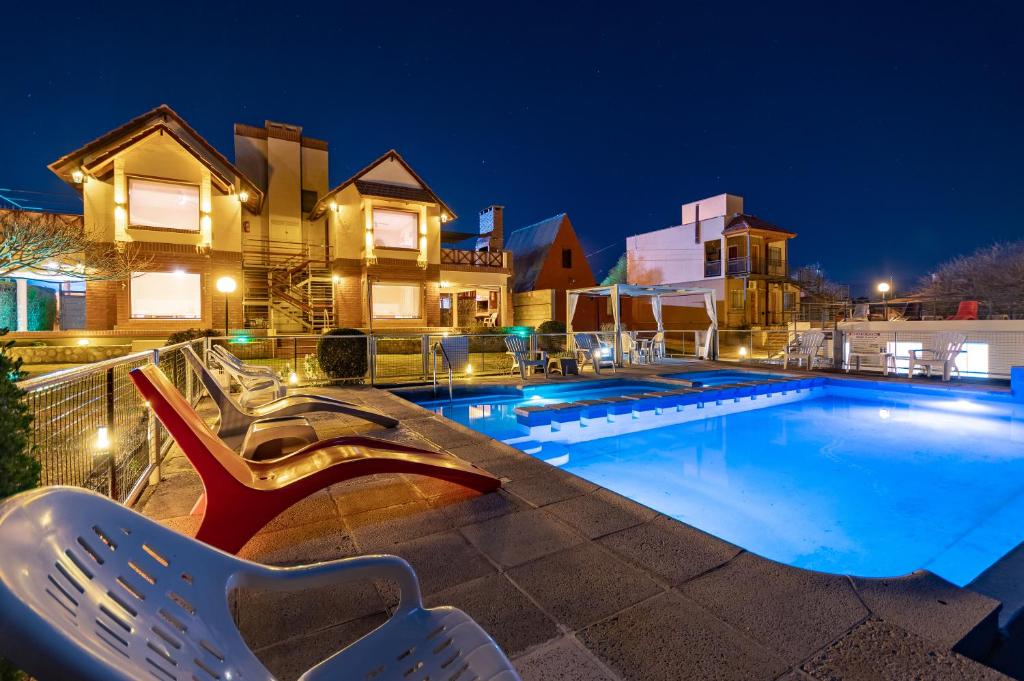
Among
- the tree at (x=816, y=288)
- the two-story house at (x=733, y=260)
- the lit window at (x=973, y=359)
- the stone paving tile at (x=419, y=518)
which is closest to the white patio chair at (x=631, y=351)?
the lit window at (x=973, y=359)

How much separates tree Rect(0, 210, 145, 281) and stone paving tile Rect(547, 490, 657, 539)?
983 centimetres

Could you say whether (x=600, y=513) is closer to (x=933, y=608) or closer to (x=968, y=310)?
(x=933, y=608)

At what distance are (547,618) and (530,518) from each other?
1.00m

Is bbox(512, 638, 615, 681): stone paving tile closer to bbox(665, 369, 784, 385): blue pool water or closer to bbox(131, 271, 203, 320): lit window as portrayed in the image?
bbox(665, 369, 784, 385): blue pool water

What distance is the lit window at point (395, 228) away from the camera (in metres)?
18.8

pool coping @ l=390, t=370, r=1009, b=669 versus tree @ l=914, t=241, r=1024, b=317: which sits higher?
tree @ l=914, t=241, r=1024, b=317

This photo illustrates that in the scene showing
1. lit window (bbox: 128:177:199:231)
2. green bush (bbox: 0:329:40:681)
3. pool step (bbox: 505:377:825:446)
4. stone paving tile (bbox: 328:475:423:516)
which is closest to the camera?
green bush (bbox: 0:329:40:681)

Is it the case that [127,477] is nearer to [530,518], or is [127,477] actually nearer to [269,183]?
[530,518]

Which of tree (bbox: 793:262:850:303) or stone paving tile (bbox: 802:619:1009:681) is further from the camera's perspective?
tree (bbox: 793:262:850:303)

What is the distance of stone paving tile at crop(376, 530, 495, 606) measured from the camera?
221 centimetres

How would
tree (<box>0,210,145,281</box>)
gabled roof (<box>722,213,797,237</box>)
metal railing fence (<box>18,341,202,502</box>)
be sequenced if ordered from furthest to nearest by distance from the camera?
gabled roof (<box>722,213,797,237</box>), tree (<box>0,210,145,281</box>), metal railing fence (<box>18,341,202,502</box>)

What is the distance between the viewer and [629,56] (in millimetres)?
40781

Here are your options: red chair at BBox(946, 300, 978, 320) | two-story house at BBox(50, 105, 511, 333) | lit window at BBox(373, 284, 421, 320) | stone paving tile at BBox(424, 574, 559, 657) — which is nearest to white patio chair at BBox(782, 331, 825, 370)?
red chair at BBox(946, 300, 978, 320)

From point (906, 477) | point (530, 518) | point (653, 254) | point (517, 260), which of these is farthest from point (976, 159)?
Result: point (530, 518)
